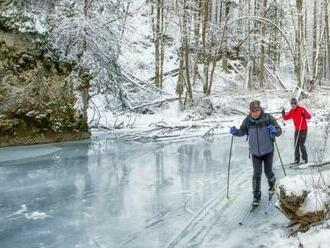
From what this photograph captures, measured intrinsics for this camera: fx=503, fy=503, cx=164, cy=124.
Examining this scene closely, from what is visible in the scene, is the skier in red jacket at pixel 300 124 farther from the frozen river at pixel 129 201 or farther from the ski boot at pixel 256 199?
the ski boot at pixel 256 199

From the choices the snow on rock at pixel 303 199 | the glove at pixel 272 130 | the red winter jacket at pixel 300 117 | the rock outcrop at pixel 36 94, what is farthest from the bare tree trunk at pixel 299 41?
the snow on rock at pixel 303 199

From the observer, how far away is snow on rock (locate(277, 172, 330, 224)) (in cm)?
640

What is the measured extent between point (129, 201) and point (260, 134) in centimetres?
263

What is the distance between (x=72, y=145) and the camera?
57.8ft

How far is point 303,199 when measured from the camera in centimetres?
647

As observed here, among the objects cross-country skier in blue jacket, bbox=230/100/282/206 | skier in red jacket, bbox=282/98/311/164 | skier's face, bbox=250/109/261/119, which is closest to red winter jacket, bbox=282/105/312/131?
skier in red jacket, bbox=282/98/311/164

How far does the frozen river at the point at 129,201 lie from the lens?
6.89 m

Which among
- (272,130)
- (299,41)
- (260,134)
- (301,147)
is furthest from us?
(299,41)

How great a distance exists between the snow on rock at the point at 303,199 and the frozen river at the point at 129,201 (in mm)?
439

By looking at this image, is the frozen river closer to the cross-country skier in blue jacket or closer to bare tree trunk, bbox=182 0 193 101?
the cross-country skier in blue jacket

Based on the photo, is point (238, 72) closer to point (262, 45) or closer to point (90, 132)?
point (262, 45)

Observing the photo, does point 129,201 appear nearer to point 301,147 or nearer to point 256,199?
point 256,199

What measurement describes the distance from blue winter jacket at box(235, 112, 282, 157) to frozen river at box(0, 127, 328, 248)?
1.01 m

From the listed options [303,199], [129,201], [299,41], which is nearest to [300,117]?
[129,201]
